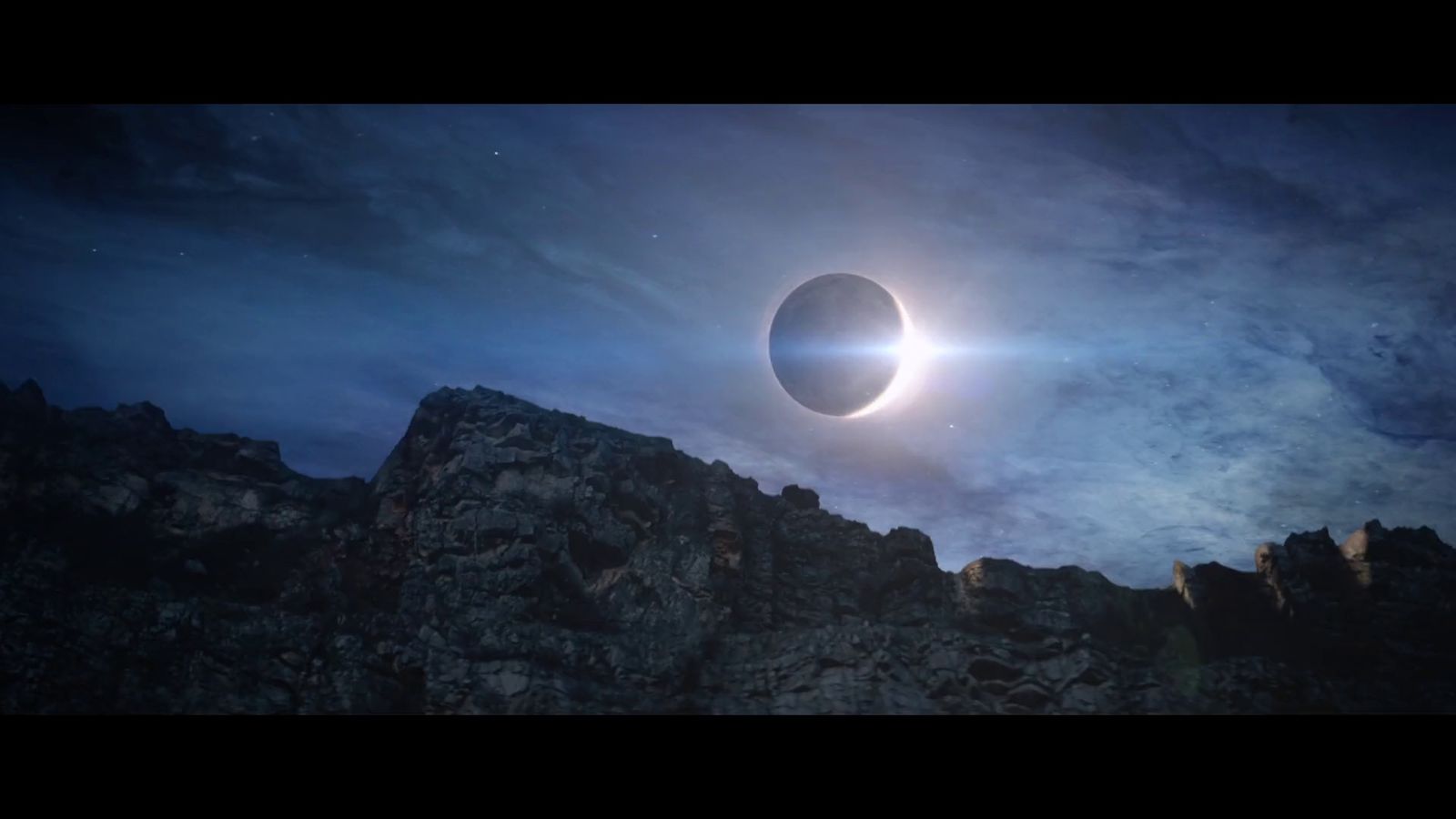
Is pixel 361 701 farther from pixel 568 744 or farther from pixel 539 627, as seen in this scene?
pixel 568 744

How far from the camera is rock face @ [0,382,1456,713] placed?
3897cm

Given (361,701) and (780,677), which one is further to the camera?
(780,677)

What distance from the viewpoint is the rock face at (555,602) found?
3897 cm

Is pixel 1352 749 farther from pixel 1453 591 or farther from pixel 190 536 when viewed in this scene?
pixel 190 536

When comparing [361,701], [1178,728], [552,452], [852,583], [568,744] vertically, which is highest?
[552,452]

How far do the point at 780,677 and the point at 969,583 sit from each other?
47.6 feet

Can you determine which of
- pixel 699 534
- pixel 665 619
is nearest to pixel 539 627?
pixel 665 619

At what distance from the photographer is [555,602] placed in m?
43.6

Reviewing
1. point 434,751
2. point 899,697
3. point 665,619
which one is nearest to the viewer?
point 434,751

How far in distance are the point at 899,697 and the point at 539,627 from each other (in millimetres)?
19706

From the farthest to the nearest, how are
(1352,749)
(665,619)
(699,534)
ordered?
1. (699,534)
2. (665,619)
3. (1352,749)

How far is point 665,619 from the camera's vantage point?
43.2m

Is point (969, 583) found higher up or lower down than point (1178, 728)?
higher up

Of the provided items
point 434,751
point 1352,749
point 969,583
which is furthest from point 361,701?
point 1352,749
